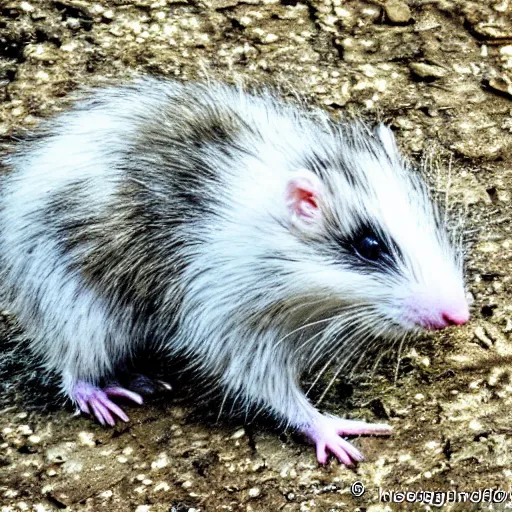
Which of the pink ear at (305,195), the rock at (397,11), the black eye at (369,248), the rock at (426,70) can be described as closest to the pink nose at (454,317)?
the black eye at (369,248)

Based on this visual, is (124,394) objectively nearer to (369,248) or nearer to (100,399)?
(100,399)

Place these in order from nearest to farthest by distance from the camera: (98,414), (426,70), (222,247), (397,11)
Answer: (222,247), (98,414), (426,70), (397,11)

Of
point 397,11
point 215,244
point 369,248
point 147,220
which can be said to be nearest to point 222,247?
point 215,244

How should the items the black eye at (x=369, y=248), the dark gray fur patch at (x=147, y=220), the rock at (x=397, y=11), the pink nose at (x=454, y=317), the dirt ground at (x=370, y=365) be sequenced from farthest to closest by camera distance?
the rock at (x=397, y=11) < the dirt ground at (x=370, y=365) < the dark gray fur patch at (x=147, y=220) < the black eye at (x=369, y=248) < the pink nose at (x=454, y=317)

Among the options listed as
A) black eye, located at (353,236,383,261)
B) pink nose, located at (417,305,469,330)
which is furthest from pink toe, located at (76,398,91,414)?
pink nose, located at (417,305,469,330)

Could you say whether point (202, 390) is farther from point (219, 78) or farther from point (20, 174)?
point (219, 78)

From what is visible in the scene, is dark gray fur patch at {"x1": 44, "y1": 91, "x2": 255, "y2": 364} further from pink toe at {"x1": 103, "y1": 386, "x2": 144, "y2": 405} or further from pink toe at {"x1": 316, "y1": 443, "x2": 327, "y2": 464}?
pink toe at {"x1": 316, "y1": 443, "x2": 327, "y2": 464}

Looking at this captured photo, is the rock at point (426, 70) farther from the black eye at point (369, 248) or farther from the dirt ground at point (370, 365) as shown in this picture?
the black eye at point (369, 248)
